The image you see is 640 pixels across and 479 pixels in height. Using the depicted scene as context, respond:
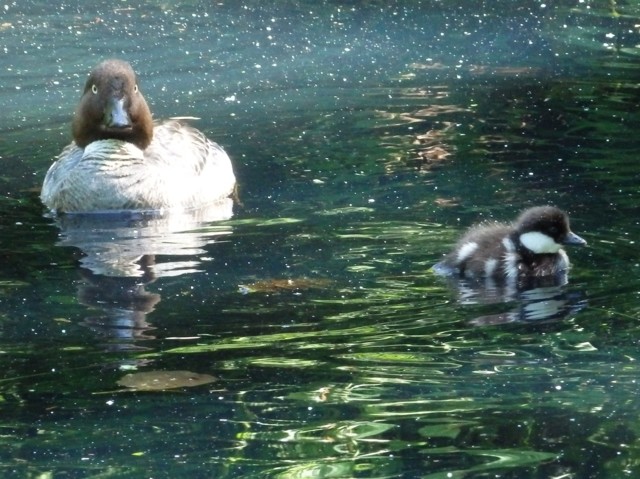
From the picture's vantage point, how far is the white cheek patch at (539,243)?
23.7ft

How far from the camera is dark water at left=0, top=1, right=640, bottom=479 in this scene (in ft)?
15.5

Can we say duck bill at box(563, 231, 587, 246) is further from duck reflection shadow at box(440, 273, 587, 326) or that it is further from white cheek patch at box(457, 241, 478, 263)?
white cheek patch at box(457, 241, 478, 263)

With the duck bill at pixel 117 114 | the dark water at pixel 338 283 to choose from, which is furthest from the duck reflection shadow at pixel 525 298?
the duck bill at pixel 117 114

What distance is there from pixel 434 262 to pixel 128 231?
2345 mm

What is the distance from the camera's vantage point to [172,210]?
9.58 meters

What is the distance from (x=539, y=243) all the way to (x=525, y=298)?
535mm

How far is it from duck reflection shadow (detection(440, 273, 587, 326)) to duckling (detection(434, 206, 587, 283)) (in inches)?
2.6

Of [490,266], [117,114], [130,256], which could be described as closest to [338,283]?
[490,266]

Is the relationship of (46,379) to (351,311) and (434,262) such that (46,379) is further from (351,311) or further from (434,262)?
(434,262)

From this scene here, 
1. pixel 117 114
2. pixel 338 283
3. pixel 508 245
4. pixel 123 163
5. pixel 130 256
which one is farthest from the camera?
pixel 123 163

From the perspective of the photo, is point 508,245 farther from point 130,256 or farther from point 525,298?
point 130,256

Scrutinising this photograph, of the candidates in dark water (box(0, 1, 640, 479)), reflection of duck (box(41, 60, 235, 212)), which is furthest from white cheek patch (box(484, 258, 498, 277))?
reflection of duck (box(41, 60, 235, 212))

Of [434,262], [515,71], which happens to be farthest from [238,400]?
[515,71]

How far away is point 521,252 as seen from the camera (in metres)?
7.27
